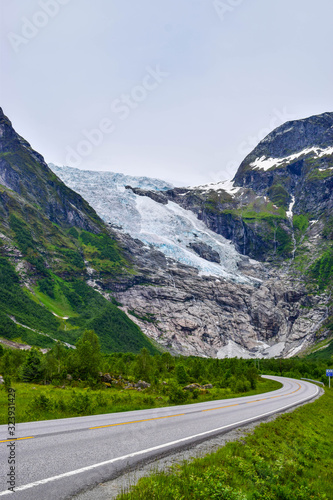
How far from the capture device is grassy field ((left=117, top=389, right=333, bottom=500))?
24.1ft

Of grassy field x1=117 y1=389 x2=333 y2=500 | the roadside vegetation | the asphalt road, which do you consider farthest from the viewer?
the roadside vegetation

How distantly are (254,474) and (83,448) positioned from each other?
18.1 ft

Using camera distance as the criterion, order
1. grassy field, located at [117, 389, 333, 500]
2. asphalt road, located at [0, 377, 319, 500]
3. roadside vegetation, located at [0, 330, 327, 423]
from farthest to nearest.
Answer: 1. roadside vegetation, located at [0, 330, 327, 423]
2. grassy field, located at [117, 389, 333, 500]
3. asphalt road, located at [0, 377, 319, 500]

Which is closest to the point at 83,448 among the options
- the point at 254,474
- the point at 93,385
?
the point at 254,474

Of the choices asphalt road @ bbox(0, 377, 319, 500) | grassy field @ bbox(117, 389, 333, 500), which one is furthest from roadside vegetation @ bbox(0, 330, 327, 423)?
grassy field @ bbox(117, 389, 333, 500)

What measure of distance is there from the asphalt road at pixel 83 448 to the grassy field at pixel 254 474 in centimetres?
142

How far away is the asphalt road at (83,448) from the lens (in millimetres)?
7219

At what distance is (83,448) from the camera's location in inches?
404

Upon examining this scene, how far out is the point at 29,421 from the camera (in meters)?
16.0

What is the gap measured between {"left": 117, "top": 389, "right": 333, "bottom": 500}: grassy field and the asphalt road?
1423mm

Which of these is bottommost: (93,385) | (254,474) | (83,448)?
(93,385)

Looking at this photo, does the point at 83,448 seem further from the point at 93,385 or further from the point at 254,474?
the point at 93,385

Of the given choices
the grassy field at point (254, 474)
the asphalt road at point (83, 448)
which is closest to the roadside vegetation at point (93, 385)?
the asphalt road at point (83, 448)

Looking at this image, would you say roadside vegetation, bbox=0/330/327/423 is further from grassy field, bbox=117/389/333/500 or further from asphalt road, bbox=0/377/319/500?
grassy field, bbox=117/389/333/500
